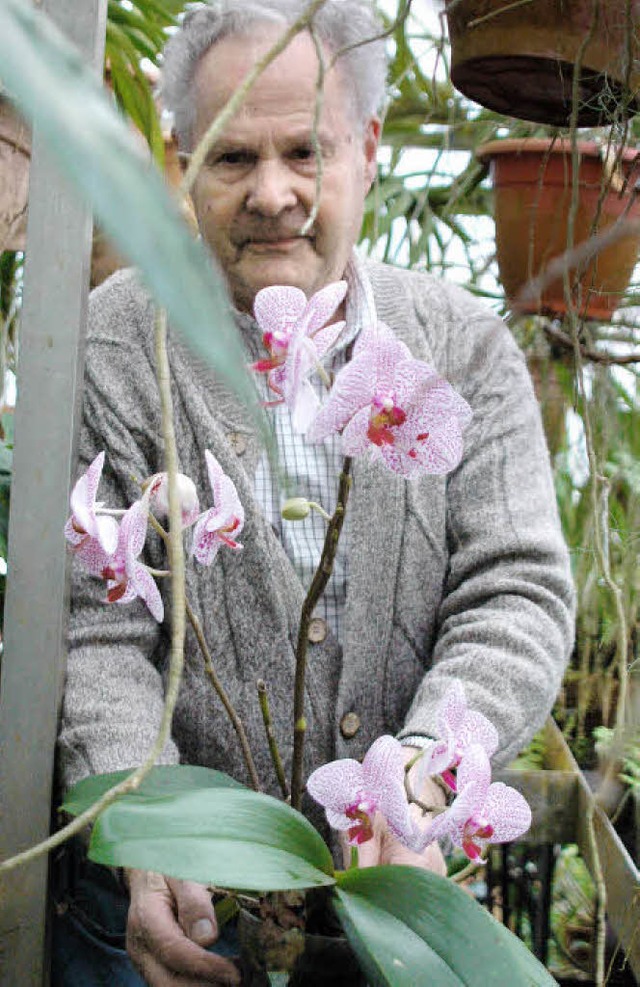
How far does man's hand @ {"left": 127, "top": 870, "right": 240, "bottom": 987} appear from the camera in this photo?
0.63 meters

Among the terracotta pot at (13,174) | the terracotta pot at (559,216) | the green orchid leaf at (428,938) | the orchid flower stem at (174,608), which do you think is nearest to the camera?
the orchid flower stem at (174,608)

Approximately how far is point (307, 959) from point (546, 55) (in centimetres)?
53

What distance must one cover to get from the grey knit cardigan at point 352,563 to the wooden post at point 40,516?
28 centimetres

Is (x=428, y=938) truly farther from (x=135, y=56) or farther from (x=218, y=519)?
(x=135, y=56)

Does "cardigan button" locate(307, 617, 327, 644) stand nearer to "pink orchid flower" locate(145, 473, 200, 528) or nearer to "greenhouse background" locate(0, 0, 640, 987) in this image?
"greenhouse background" locate(0, 0, 640, 987)

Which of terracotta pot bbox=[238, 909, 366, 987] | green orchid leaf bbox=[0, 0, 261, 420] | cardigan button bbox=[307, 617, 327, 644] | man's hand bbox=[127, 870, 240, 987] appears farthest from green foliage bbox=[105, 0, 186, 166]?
green orchid leaf bbox=[0, 0, 261, 420]

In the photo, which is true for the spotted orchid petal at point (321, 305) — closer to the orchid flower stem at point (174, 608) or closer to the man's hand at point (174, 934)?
the orchid flower stem at point (174, 608)

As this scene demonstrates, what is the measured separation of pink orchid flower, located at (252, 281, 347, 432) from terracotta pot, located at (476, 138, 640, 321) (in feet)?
0.44

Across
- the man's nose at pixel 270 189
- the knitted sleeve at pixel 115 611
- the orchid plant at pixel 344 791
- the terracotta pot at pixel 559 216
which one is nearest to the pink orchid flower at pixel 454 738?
the orchid plant at pixel 344 791

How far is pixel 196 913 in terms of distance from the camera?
2.13 ft

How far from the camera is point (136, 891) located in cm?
73

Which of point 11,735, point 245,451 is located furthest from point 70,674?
point 245,451

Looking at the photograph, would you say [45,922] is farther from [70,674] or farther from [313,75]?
[313,75]

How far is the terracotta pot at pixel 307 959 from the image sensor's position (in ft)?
1.69
